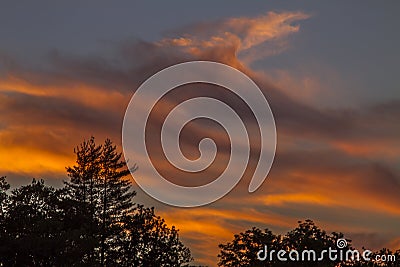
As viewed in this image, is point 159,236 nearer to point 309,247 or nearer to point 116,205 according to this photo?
point 116,205

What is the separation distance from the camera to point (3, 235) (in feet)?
205

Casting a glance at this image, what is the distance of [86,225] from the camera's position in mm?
67875

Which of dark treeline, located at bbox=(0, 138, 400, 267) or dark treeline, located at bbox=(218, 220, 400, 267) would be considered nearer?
dark treeline, located at bbox=(218, 220, 400, 267)

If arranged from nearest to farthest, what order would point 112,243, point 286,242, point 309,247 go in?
point 309,247 → point 286,242 → point 112,243

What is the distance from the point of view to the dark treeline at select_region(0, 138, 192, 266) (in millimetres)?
61812

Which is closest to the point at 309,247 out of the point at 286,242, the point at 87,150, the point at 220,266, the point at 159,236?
the point at 286,242

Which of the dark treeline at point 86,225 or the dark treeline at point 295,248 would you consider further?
the dark treeline at point 86,225

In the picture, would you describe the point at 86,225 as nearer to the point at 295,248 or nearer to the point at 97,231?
the point at 97,231

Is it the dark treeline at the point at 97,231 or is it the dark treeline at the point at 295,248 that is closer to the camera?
the dark treeline at the point at 295,248

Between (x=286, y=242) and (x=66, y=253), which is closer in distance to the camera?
(x=66, y=253)

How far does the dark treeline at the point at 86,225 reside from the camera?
203 ft

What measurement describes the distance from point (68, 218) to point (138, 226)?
989cm

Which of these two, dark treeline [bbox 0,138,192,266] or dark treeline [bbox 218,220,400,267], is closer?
dark treeline [bbox 218,220,400,267]

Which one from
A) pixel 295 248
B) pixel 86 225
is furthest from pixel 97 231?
pixel 295 248
